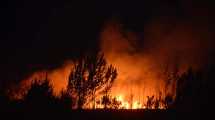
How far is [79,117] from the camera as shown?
48688 mm

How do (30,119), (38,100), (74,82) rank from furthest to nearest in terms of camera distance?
(74,82)
(38,100)
(30,119)

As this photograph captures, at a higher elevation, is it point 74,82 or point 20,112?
point 74,82

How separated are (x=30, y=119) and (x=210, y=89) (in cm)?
2033

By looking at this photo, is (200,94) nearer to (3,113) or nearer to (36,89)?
(36,89)

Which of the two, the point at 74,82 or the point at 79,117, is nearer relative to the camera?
the point at 79,117

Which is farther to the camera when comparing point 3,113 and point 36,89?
point 36,89

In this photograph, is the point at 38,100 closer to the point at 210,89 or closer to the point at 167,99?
the point at 210,89

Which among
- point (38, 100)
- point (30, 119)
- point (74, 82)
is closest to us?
point (30, 119)

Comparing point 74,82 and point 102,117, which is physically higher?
point 74,82

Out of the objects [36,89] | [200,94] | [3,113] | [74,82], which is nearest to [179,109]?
[200,94]

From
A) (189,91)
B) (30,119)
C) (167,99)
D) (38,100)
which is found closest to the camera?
(30,119)

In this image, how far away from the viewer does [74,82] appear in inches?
2889

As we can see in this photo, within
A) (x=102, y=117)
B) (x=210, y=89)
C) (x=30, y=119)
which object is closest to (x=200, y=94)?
(x=210, y=89)

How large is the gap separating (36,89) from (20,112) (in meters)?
4.60
